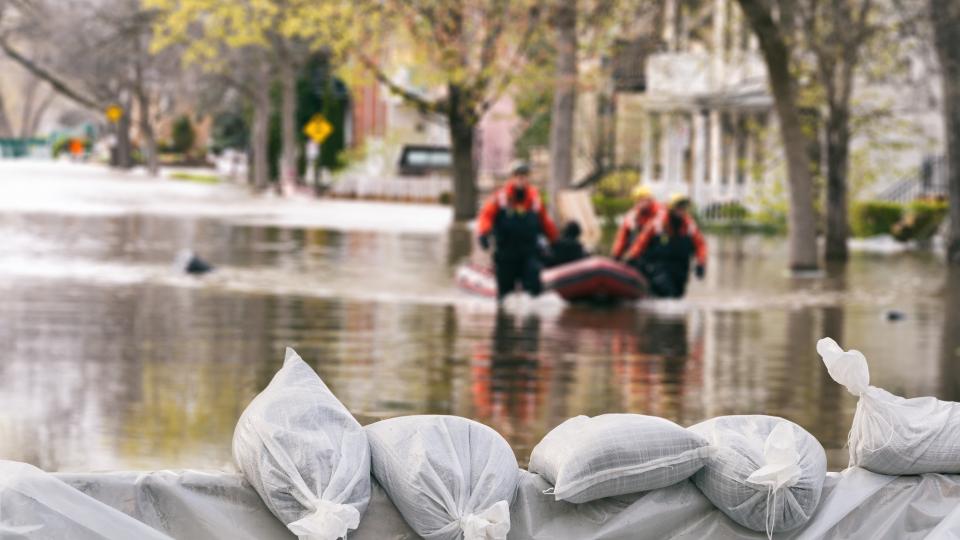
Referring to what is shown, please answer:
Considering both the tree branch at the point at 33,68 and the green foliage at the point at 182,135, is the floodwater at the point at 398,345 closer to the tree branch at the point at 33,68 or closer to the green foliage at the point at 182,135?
the tree branch at the point at 33,68

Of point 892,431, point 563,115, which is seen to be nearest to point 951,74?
point 563,115

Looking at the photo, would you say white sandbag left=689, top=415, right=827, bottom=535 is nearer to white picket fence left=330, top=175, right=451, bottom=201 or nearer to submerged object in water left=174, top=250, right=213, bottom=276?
submerged object in water left=174, top=250, right=213, bottom=276

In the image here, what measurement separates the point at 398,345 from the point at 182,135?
319 feet

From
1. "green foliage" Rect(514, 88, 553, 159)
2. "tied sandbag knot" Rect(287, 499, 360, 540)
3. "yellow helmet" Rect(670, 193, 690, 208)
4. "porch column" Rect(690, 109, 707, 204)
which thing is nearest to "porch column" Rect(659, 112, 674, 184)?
"porch column" Rect(690, 109, 707, 204)

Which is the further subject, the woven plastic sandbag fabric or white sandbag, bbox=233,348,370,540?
white sandbag, bbox=233,348,370,540

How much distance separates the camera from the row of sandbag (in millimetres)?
4641

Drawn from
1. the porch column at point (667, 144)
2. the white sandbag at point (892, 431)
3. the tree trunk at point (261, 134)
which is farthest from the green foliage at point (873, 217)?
the white sandbag at point (892, 431)

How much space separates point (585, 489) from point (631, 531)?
189 mm

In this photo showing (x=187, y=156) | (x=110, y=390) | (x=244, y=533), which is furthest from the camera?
(x=187, y=156)

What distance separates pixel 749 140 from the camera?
4988cm

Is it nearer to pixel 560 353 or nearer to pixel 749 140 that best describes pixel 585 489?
pixel 560 353

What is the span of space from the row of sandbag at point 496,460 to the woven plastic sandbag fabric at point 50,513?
1.17 feet

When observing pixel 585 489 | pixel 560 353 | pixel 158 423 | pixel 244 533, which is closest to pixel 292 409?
pixel 244 533

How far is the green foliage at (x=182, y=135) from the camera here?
111500 mm
